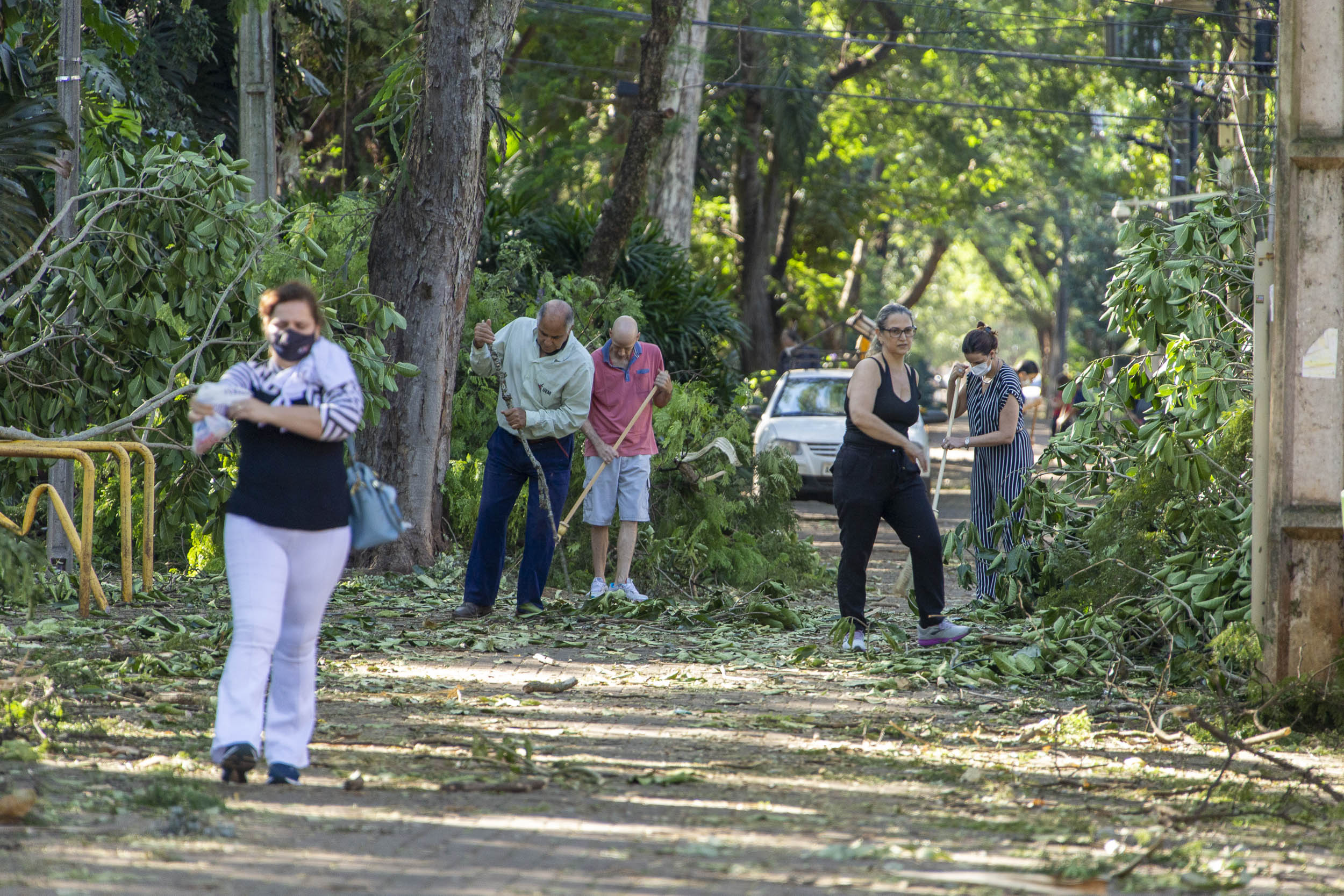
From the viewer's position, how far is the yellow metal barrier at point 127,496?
335 inches

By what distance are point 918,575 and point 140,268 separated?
528 centimetres

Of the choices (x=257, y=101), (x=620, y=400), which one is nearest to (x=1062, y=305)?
(x=257, y=101)

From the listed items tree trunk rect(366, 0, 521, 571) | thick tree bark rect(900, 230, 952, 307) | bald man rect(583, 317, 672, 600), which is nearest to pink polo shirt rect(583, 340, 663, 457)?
bald man rect(583, 317, 672, 600)

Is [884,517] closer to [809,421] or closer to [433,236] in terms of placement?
[433,236]

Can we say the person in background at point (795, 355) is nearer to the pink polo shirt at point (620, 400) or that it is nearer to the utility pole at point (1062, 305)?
the pink polo shirt at point (620, 400)

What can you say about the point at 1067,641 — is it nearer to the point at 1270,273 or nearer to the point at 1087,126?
the point at 1270,273

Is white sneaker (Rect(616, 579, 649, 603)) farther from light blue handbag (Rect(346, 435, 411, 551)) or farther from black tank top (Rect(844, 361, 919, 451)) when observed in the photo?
light blue handbag (Rect(346, 435, 411, 551))

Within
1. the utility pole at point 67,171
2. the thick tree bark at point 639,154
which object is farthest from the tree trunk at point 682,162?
the utility pole at point 67,171

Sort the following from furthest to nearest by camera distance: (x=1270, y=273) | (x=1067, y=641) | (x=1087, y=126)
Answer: (x=1087, y=126)
(x=1067, y=641)
(x=1270, y=273)

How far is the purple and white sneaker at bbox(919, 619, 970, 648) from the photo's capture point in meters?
8.23

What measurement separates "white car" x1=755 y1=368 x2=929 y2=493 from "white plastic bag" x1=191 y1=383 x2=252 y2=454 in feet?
44.8

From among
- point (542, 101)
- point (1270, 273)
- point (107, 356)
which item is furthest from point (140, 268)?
point (542, 101)

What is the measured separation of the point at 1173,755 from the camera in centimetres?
592

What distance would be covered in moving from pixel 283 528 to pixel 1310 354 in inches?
166
